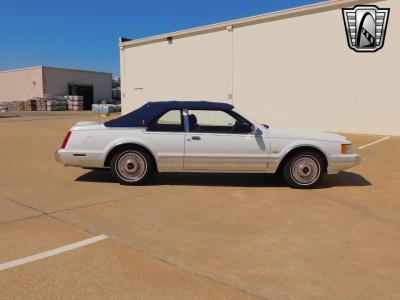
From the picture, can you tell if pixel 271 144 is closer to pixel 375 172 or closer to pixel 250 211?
pixel 250 211

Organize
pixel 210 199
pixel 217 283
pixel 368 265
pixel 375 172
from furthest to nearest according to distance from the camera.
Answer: pixel 375 172 → pixel 210 199 → pixel 368 265 → pixel 217 283

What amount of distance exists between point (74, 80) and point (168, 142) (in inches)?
1864

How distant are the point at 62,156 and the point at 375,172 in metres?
6.05

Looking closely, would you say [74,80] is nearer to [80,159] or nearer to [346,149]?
[80,159]

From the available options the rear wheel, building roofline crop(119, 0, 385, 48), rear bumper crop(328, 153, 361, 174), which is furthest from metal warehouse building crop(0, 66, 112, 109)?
rear bumper crop(328, 153, 361, 174)

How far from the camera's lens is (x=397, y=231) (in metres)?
4.48

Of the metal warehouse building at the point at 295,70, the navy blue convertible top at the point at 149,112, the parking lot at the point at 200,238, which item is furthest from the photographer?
the metal warehouse building at the point at 295,70

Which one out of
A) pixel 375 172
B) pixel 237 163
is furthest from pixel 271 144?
pixel 375 172

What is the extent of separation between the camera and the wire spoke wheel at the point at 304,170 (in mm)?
6473

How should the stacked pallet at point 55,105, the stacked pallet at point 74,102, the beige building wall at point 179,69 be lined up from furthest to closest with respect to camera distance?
the stacked pallet at point 74,102, the stacked pallet at point 55,105, the beige building wall at point 179,69

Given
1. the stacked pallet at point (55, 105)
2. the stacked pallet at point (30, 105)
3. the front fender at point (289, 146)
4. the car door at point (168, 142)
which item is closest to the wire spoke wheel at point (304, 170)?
the front fender at point (289, 146)

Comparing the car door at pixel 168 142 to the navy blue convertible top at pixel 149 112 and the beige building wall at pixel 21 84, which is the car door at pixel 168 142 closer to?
the navy blue convertible top at pixel 149 112

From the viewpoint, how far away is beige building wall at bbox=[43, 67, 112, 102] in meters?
47.6

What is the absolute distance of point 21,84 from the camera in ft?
163
